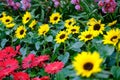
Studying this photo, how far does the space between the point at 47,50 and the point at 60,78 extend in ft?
2.91

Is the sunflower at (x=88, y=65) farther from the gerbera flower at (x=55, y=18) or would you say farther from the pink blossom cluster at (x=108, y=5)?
the gerbera flower at (x=55, y=18)

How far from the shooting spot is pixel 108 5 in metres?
3.63

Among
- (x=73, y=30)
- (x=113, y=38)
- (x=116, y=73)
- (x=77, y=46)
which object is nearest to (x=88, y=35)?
(x=77, y=46)

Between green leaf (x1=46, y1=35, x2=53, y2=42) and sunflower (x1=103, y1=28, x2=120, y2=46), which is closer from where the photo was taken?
sunflower (x1=103, y1=28, x2=120, y2=46)

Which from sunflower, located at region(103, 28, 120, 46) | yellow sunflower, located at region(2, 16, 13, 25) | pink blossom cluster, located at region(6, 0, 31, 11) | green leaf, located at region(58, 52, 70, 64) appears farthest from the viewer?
pink blossom cluster, located at region(6, 0, 31, 11)

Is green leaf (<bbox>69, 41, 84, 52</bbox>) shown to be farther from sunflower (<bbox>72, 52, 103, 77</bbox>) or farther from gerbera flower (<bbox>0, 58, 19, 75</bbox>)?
sunflower (<bbox>72, 52, 103, 77</bbox>)

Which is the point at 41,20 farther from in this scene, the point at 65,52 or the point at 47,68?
the point at 47,68

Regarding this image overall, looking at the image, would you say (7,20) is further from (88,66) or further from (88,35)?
(88,66)

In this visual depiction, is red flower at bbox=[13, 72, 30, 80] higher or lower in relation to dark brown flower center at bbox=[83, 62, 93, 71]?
higher

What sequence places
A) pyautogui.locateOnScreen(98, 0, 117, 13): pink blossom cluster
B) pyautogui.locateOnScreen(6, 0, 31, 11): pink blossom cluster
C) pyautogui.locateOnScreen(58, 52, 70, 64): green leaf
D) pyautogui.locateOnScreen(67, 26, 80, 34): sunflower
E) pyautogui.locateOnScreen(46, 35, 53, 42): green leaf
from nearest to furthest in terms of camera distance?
pyautogui.locateOnScreen(58, 52, 70, 64): green leaf, pyautogui.locateOnScreen(67, 26, 80, 34): sunflower, pyautogui.locateOnScreen(46, 35, 53, 42): green leaf, pyautogui.locateOnScreen(98, 0, 117, 13): pink blossom cluster, pyautogui.locateOnScreen(6, 0, 31, 11): pink blossom cluster

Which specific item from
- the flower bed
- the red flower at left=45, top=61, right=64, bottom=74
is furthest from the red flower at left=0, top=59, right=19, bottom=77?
the red flower at left=45, top=61, right=64, bottom=74

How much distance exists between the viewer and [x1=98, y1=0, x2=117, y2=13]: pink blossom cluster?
3584mm

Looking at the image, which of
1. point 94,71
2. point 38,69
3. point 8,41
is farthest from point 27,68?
point 94,71

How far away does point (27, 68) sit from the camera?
10.2ft
